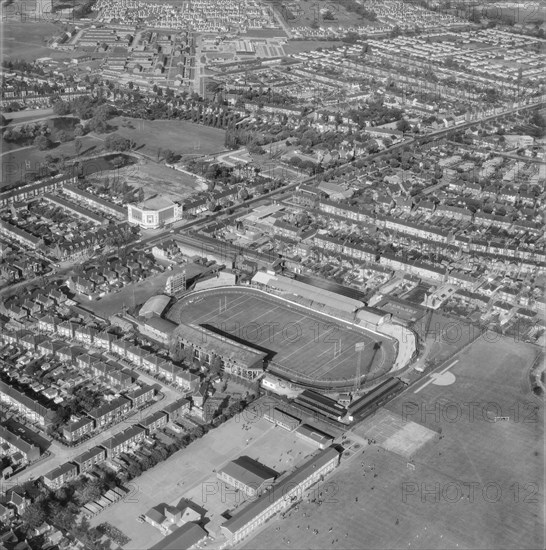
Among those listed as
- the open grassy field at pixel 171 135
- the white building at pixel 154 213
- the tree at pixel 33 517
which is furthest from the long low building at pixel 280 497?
the open grassy field at pixel 171 135

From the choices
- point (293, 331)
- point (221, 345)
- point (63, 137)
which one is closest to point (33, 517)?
point (221, 345)

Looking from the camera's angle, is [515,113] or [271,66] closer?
[515,113]

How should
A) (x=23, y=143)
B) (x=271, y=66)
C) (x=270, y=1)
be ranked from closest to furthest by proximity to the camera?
1. (x=23, y=143)
2. (x=271, y=66)
3. (x=270, y=1)

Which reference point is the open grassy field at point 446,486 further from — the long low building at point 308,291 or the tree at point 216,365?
the tree at point 216,365

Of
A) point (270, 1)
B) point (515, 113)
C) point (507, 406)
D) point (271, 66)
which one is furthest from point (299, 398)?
point (270, 1)

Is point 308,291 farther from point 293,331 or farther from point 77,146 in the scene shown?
point 77,146

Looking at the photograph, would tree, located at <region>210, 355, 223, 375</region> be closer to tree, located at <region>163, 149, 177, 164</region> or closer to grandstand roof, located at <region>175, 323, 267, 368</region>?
grandstand roof, located at <region>175, 323, 267, 368</region>

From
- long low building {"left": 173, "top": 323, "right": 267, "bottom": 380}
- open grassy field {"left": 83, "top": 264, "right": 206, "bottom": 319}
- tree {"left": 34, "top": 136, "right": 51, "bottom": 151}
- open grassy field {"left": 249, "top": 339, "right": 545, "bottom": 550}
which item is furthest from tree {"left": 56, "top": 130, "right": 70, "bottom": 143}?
open grassy field {"left": 249, "top": 339, "right": 545, "bottom": 550}

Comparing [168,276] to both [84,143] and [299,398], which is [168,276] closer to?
[299,398]
